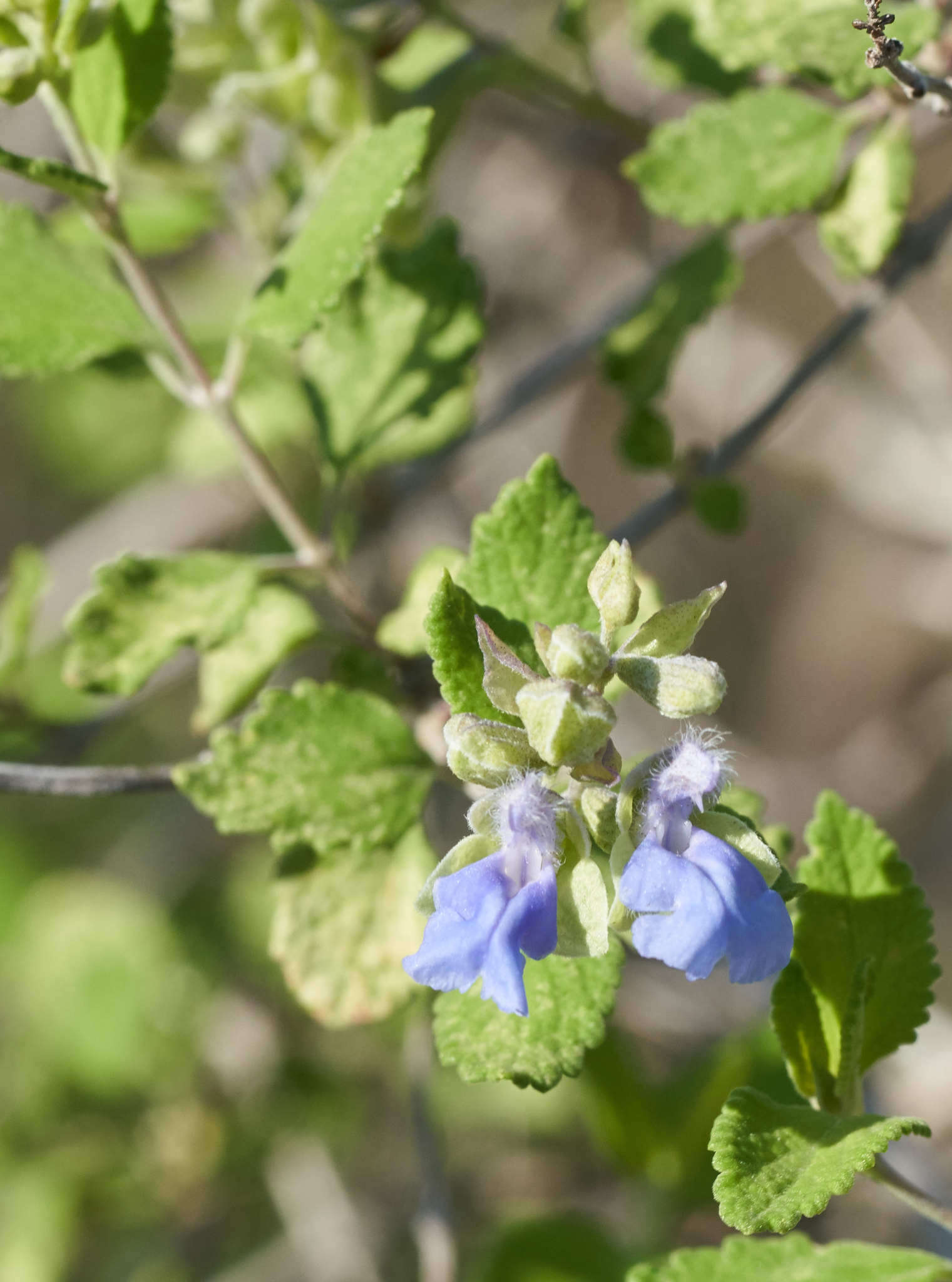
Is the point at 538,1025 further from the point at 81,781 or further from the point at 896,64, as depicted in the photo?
the point at 896,64

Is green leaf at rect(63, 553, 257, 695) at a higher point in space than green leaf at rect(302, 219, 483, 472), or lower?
lower

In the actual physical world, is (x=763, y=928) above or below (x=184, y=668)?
above

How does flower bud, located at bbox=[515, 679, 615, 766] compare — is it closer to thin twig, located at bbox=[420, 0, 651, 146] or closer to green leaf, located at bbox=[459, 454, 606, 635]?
green leaf, located at bbox=[459, 454, 606, 635]

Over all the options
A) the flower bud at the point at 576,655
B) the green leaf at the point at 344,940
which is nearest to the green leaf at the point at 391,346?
the green leaf at the point at 344,940

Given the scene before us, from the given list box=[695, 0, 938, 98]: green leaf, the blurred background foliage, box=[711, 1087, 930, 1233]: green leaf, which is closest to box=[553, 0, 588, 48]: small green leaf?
the blurred background foliage

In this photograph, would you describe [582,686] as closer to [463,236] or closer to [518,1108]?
[518,1108]

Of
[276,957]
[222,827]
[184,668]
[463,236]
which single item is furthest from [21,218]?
[463,236]
